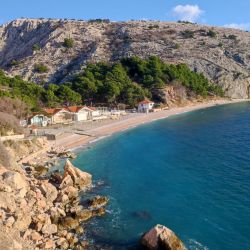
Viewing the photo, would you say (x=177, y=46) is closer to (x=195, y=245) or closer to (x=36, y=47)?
(x=36, y=47)

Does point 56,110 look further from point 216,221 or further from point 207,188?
point 216,221

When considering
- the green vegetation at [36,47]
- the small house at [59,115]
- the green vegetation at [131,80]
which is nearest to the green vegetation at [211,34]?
the green vegetation at [131,80]

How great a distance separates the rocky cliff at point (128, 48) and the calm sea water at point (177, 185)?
63970 mm

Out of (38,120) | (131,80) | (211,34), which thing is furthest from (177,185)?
(211,34)

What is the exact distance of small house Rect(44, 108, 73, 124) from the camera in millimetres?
70938

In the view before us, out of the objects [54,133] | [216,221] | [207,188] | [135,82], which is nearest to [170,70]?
[135,82]

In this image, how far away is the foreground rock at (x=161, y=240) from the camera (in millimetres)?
22422

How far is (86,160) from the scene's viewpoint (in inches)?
1820

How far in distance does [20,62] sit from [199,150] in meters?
98.9

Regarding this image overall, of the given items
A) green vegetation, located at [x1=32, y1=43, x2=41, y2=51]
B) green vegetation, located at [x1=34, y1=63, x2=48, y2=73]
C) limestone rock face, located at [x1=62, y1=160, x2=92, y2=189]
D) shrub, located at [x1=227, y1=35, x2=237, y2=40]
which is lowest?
limestone rock face, located at [x1=62, y1=160, x2=92, y2=189]

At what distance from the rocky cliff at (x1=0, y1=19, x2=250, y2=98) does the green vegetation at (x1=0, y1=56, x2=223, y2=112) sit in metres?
11.9

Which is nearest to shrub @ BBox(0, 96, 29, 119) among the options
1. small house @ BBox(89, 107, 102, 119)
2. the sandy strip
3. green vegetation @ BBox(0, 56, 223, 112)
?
green vegetation @ BBox(0, 56, 223, 112)

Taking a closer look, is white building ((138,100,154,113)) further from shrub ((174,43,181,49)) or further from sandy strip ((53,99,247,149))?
shrub ((174,43,181,49))

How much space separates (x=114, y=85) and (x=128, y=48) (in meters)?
43.2
